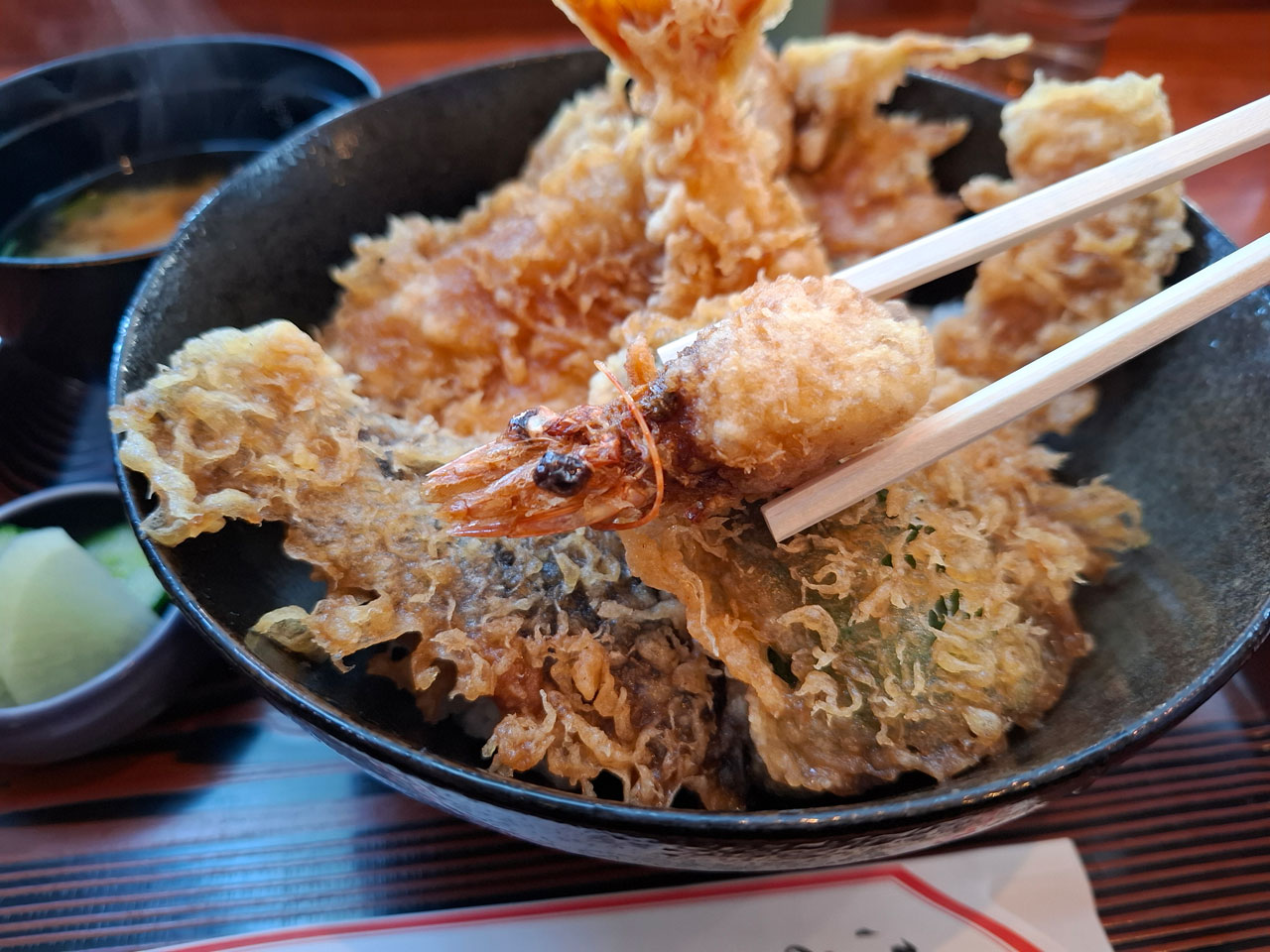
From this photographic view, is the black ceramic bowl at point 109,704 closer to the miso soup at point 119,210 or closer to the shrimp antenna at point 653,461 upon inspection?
the shrimp antenna at point 653,461

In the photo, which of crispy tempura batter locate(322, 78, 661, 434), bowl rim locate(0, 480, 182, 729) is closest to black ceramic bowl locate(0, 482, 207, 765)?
bowl rim locate(0, 480, 182, 729)

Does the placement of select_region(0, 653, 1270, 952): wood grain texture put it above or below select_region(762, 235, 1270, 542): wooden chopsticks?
below

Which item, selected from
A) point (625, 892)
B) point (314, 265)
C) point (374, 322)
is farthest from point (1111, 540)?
point (314, 265)

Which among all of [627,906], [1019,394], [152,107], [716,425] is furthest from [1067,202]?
[152,107]

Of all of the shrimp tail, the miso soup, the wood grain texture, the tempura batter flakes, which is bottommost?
the wood grain texture

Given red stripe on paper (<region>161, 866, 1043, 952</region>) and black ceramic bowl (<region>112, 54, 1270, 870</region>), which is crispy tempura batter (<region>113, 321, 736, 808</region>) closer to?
black ceramic bowl (<region>112, 54, 1270, 870</region>)

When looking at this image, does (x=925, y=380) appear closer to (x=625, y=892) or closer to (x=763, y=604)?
(x=763, y=604)
